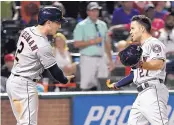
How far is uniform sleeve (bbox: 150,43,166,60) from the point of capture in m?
7.73

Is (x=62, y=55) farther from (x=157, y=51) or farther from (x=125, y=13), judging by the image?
(x=157, y=51)

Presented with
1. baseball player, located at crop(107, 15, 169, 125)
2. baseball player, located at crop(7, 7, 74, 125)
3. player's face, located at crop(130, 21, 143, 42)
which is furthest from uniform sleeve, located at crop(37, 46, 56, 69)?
player's face, located at crop(130, 21, 143, 42)

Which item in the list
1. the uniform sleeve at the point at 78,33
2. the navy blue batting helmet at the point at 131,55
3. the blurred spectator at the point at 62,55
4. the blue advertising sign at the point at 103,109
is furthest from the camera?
the uniform sleeve at the point at 78,33

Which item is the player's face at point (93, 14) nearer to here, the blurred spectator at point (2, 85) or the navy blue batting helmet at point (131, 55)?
the blurred spectator at point (2, 85)

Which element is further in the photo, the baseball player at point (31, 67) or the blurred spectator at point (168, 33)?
the blurred spectator at point (168, 33)

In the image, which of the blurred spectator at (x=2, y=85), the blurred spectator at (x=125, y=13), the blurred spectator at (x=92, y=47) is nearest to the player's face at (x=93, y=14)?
the blurred spectator at (x=92, y=47)

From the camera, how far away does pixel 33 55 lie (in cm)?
795

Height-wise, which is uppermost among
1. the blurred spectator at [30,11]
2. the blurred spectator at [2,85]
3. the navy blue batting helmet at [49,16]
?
the navy blue batting helmet at [49,16]

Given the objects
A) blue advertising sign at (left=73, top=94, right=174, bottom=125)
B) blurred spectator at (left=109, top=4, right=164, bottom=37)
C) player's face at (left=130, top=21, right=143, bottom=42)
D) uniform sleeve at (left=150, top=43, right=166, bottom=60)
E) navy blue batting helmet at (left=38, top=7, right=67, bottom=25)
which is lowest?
blue advertising sign at (left=73, top=94, right=174, bottom=125)

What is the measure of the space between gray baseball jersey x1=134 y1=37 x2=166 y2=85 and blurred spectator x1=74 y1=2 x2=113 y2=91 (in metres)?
3.72

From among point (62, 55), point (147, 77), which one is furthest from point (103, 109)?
point (147, 77)

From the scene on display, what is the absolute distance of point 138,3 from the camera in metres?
13.8

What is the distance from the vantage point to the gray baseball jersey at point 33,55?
788cm

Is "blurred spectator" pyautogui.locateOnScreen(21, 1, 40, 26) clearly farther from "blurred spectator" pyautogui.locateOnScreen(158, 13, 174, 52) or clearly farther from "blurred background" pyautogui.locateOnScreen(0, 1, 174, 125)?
"blurred spectator" pyautogui.locateOnScreen(158, 13, 174, 52)
